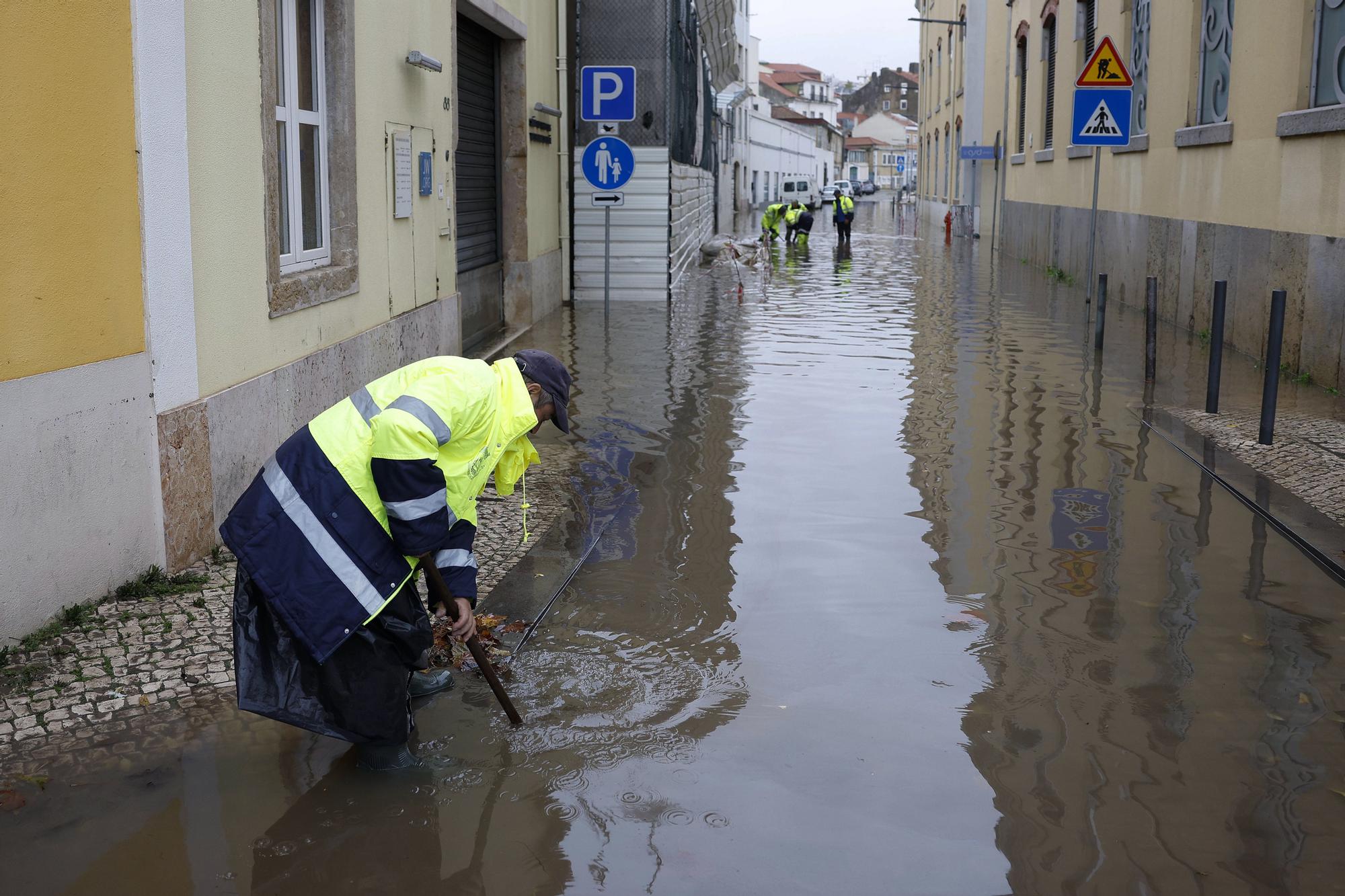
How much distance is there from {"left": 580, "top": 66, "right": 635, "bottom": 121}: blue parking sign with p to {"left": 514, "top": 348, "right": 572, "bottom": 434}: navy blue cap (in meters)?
10.9

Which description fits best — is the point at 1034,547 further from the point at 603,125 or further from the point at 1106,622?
the point at 603,125

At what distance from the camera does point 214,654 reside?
16.1ft

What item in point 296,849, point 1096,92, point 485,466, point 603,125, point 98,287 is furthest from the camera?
point 603,125

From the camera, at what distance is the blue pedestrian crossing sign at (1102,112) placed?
1434cm

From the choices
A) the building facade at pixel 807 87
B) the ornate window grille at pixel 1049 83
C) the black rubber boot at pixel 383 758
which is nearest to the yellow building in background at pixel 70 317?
the black rubber boot at pixel 383 758

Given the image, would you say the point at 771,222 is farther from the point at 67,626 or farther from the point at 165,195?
the point at 67,626

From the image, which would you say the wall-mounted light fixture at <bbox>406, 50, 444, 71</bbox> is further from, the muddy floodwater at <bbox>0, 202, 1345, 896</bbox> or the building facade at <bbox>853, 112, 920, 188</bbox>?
the building facade at <bbox>853, 112, 920, 188</bbox>

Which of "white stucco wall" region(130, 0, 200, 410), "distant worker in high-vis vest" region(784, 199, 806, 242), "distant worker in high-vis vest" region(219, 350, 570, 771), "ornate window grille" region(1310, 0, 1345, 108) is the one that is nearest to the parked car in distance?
"distant worker in high-vis vest" region(784, 199, 806, 242)

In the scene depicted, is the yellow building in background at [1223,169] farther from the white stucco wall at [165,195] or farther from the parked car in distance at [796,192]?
the parked car in distance at [796,192]

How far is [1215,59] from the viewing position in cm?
1464

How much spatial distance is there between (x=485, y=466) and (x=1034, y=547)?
139 inches

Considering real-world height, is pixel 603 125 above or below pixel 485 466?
above

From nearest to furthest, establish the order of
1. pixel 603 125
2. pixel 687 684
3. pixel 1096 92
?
pixel 687 684, pixel 1096 92, pixel 603 125

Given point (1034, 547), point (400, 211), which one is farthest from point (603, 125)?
point (1034, 547)
